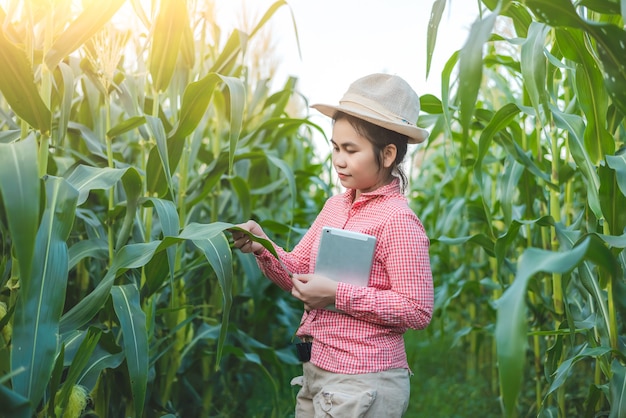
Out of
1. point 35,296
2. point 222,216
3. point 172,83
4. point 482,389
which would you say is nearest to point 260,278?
point 222,216

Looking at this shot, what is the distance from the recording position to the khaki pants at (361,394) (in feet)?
4.63

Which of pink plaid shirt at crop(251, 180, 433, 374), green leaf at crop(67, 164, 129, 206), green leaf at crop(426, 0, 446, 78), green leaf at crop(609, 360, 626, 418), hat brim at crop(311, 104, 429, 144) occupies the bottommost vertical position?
green leaf at crop(609, 360, 626, 418)

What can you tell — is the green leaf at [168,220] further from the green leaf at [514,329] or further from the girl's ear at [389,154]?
the green leaf at [514,329]

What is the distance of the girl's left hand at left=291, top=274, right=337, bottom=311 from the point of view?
4.68 ft

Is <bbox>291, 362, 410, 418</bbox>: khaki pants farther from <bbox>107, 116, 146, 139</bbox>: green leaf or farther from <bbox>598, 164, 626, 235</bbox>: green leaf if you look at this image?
<bbox>107, 116, 146, 139</bbox>: green leaf

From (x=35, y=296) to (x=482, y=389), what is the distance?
253cm

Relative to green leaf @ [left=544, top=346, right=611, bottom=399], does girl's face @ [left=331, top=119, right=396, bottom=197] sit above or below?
above

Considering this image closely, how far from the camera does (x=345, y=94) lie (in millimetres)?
1585

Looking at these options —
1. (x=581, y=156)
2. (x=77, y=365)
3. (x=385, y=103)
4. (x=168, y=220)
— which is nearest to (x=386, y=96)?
(x=385, y=103)

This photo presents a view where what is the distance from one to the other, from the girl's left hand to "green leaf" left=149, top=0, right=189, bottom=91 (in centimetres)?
78

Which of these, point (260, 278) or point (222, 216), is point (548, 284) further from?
point (222, 216)

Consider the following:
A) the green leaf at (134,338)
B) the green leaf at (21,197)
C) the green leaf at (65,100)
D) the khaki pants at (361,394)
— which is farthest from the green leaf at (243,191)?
the green leaf at (21,197)

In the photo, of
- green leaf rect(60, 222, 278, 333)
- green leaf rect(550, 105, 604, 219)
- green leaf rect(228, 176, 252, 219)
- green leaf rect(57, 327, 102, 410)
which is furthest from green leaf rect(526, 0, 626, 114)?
green leaf rect(228, 176, 252, 219)

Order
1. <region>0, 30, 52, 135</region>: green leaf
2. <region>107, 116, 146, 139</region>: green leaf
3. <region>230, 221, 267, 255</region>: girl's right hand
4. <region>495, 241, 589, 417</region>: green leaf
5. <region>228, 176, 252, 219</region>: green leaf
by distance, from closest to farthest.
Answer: <region>495, 241, 589, 417</region>: green leaf
<region>0, 30, 52, 135</region>: green leaf
<region>230, 221, 267, 255</region>: girl's right hand
<region>107, 116, 146, 139</region>: green leaf
<region>228, 176, 252, 219</region>: green leaf
